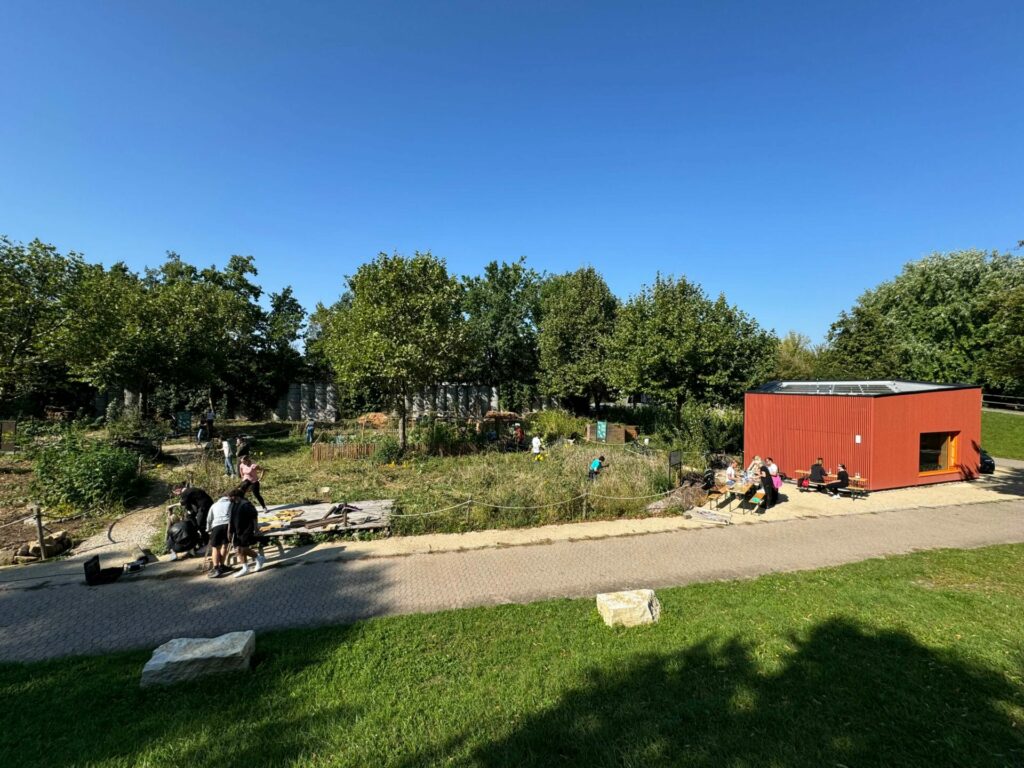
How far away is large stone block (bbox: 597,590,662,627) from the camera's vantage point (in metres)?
5.99

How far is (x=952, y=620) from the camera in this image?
607 cm

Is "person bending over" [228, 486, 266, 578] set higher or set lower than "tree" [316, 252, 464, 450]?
lower

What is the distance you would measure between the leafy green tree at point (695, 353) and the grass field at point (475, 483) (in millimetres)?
4042

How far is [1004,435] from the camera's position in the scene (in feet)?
84.1

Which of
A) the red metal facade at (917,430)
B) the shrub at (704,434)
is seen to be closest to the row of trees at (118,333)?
the shrub at (704,434)

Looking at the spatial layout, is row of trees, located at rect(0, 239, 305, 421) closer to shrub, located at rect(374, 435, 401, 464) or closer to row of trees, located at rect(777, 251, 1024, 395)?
shrub, located at rect(374, 435, 401, 464)

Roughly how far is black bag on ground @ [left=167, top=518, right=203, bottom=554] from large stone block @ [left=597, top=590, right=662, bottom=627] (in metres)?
7.42

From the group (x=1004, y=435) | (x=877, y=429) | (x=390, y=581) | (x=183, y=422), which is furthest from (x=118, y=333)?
(x=1004, y=435)

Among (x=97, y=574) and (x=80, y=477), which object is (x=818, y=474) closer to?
(x=97, y=574)

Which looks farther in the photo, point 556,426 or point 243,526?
point 556,426

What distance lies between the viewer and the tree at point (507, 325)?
34.1 meters

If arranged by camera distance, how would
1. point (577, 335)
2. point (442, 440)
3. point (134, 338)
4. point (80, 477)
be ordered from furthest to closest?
point (577, 335) < point (442, 440) < point (134, 338) < point (80, 477)

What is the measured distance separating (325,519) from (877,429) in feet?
53.7

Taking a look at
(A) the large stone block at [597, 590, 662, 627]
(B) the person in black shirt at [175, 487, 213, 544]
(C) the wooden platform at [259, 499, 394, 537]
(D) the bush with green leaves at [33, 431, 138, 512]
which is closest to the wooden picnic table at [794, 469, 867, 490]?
(A) the large stone block at [597, 590, 662, 627]
